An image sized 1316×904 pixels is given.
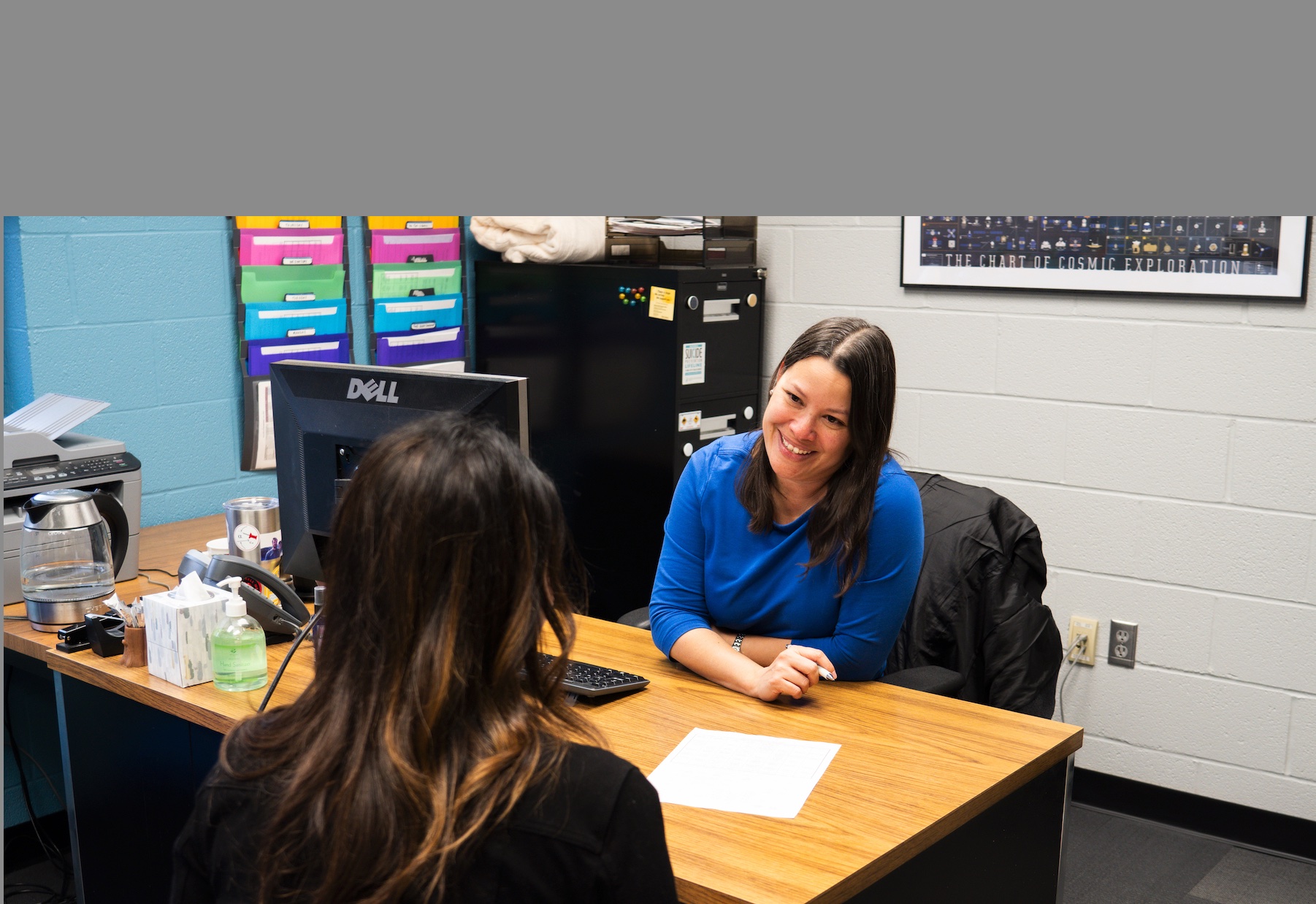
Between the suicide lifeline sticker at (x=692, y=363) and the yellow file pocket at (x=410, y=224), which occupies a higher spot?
the yellow file pocket at (x=410, y=224)

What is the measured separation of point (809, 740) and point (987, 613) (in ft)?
2.70

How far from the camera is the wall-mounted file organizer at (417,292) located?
328 cm

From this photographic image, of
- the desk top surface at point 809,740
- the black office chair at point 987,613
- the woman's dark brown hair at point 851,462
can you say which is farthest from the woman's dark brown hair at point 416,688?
the black office chair at point 987,613

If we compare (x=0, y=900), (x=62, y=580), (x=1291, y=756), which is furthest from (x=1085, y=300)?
(x=0, y=900)

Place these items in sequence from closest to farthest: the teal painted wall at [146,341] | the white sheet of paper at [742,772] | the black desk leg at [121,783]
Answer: the white sheet of paper at [742,772]
the black desk leg at [121,783]
the teal painted wall at [146,341]

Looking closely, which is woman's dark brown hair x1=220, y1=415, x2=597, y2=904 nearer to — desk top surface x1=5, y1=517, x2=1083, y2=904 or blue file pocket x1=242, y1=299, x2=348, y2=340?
desk top surface x1=5, y1=517, x2=1083, y2=904

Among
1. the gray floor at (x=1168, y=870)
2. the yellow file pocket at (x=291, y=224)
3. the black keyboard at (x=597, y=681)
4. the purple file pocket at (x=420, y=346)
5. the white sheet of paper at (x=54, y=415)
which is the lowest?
the gray floor at (x=1168, y=870)

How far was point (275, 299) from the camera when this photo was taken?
303 centimetres

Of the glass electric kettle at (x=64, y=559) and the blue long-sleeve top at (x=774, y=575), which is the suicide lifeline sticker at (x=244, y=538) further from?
the blue long-sleeve top at (x=774, y=575)

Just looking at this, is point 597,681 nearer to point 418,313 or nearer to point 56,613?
point 56,613

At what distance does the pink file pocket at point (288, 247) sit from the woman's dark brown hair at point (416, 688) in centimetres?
216

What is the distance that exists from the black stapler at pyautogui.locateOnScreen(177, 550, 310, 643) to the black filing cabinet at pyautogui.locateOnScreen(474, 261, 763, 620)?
1431 millimetres

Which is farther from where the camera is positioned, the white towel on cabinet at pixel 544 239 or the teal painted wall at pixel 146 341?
the white towel on cabinet at pixel 544 239

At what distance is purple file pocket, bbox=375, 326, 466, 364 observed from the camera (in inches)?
132
